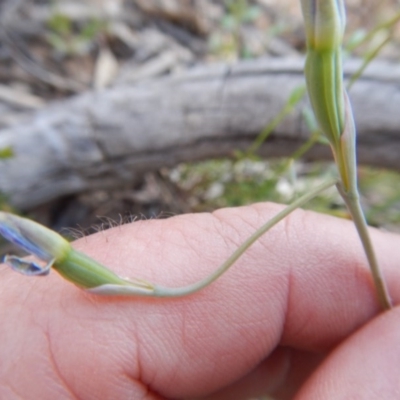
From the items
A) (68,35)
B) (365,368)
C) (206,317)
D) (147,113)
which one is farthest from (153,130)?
(68,35)

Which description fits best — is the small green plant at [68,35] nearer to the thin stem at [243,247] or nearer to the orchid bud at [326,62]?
the thin stem at [243,247]

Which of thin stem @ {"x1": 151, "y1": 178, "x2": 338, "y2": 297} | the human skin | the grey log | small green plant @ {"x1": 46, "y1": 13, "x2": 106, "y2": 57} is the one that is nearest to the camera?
thin stem @ {"x1": 151, "y1": 178, "x2": 338, "y2": 297}

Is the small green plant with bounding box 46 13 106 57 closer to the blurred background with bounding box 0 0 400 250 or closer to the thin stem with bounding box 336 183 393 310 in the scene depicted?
the blurred background with bounding box 0 0 400 250

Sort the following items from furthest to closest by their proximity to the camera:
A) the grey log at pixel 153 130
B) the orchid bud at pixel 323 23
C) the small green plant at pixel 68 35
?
1. the small green plant at pixel 68 35
2. the grey log at pixel 153 130
3. the orchid bud at pixel 323 23

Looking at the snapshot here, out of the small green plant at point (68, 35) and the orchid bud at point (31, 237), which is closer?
the orchid bud at point (31, 237)

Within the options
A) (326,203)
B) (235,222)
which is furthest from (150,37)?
(235,222)

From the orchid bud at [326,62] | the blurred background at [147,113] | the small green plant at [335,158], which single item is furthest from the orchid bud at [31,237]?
the blurred background at [147,113]

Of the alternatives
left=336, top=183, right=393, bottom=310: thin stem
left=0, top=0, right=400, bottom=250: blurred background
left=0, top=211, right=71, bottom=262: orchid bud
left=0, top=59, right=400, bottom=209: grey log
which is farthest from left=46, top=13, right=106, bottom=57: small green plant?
left=0, top=211, right=71, bottom=262: orchid bud

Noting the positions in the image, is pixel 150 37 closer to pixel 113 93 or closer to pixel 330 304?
pixel 113 93
